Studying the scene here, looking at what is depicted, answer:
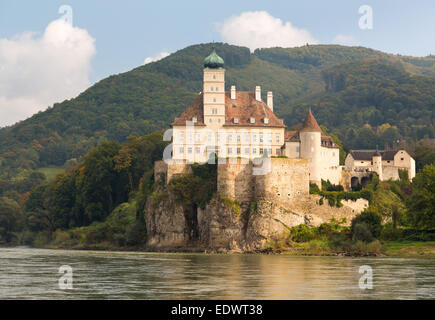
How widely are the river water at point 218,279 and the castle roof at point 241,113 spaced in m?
30.4

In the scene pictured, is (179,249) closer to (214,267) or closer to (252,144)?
(252,144)

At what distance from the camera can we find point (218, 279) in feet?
187

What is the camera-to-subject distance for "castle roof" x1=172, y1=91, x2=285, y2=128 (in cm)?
10481

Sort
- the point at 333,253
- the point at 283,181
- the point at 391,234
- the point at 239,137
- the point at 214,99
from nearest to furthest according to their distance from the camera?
the point at 333,253, the point at 391,234, the point at 283,181, the point at 239,137, the point at 214,99

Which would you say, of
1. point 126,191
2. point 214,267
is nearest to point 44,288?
point 214,267

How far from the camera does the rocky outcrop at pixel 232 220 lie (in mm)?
96250

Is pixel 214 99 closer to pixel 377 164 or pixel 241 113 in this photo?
pixel 241 113

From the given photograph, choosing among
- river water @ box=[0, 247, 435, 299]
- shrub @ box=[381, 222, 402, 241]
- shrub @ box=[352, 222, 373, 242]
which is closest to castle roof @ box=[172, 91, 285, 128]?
shrub @ box=[352, 222, 373, 242]

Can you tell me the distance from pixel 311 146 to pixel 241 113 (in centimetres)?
1066

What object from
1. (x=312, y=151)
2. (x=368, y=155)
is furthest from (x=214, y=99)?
(x=368, y=155)

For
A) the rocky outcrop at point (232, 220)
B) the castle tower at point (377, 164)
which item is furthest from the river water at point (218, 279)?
the castle tower at point (377, 164)

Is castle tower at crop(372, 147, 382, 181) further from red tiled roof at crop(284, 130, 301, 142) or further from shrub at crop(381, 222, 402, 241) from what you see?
shrub at crop(381, 222, 402, 241)
